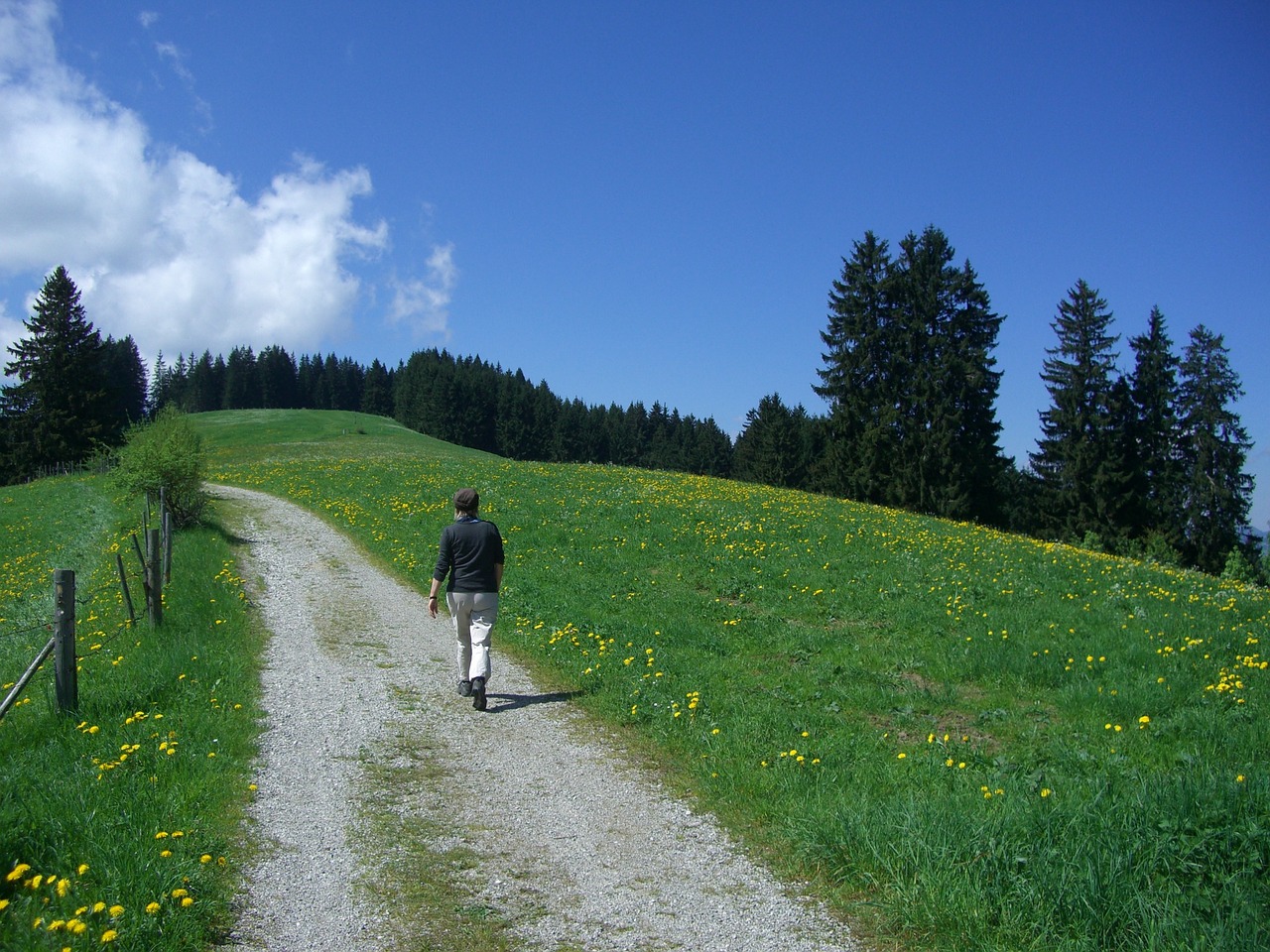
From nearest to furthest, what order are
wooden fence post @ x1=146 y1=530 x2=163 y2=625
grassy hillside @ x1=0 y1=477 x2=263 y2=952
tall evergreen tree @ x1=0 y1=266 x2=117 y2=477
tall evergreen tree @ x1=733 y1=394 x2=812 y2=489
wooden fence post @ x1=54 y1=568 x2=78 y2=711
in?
1. grassy hillside @ x1=0 y1=477 x2=263 y2=952
2. wooden fence post @ x1=54 y1=568 x2=78 y2=711
3. wooden fence post @ x1=146 y1=530 x2=163 y2=625
4. tall evergreen tree @ x1=0 y1=266 x2=117 y2=477
5. tall evergreen tree @ x1=733 y1=394 x2=812 y2=489

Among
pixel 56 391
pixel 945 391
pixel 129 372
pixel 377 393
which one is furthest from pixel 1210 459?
pixel 377 393

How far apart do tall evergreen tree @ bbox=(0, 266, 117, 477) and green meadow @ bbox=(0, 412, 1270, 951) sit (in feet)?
149

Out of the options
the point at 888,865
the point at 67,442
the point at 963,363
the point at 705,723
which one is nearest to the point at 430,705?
the point at 705,723

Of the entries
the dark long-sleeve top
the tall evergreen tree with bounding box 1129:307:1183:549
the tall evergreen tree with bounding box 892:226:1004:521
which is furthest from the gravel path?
the tall evergreen tree with bounding box 1129:307:1183:549

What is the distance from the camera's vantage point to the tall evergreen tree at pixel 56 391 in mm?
54469

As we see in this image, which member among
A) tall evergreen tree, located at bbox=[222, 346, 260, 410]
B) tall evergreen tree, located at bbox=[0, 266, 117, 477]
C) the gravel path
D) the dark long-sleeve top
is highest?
tall evergreen tree, located at bbox=[222, 346, 260, 410]

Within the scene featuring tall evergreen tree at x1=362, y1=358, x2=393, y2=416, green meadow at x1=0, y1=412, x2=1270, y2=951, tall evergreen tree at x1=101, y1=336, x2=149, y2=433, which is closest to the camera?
green meadow at x1=0, y1=412, x2=1270, y2=951

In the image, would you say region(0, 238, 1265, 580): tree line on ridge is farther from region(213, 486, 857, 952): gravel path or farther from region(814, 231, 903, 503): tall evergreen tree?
region(213, 486, 857, 952): gravel path

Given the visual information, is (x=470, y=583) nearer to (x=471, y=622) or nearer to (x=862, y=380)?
(x=471, y=622)

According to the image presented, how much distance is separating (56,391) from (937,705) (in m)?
64.7

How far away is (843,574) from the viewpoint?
48.0ft

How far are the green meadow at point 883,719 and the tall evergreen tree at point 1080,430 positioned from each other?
1008 inches

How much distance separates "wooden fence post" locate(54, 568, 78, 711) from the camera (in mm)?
7250

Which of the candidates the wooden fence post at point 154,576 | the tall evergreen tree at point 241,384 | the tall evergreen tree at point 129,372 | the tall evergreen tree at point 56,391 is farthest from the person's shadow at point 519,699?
the tall evergreen tree at point 241,384
